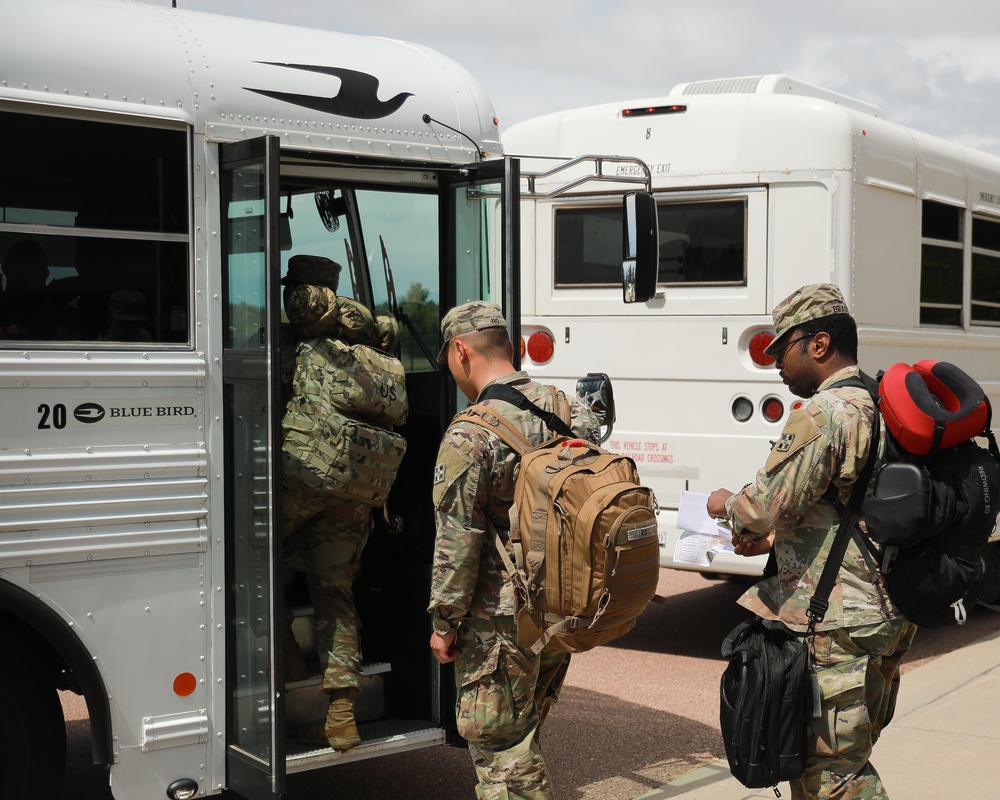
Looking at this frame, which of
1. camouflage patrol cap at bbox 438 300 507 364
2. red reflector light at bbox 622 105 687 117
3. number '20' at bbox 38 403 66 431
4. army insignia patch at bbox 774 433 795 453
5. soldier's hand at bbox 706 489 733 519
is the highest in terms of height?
red reflector light at bbox 622 105 687 117

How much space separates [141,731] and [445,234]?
218 centimetres

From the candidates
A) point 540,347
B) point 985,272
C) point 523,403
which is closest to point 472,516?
point 523,403

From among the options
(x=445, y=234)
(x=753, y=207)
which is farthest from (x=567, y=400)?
(x=753, y=207)

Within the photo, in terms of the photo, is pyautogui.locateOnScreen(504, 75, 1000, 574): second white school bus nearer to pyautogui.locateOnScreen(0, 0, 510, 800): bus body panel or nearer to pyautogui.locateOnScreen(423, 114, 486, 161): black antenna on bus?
pyautogui.locateOnScreen(423, 114, 486, 161): black antenna on bus

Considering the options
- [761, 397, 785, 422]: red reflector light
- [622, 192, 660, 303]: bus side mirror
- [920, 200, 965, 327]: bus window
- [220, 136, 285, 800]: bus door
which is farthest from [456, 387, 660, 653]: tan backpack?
[920, 200, 965, 327]: bus window

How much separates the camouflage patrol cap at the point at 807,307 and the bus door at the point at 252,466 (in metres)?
1.59

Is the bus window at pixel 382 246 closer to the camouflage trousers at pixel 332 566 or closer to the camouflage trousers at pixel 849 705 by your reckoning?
the camouflage trousers at pixel 332 566

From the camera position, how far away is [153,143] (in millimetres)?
4109

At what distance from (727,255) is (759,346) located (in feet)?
1.91

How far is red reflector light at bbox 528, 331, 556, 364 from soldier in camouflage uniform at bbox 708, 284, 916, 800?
4257mm

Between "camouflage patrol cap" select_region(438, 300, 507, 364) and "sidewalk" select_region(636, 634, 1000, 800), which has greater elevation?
"camouflage patrol cap" select_region(438, 300, 507, 364)

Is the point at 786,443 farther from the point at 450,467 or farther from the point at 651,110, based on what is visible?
the point at 651,110

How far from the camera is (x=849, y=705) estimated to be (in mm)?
3650

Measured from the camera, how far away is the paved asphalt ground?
17.3 feet
